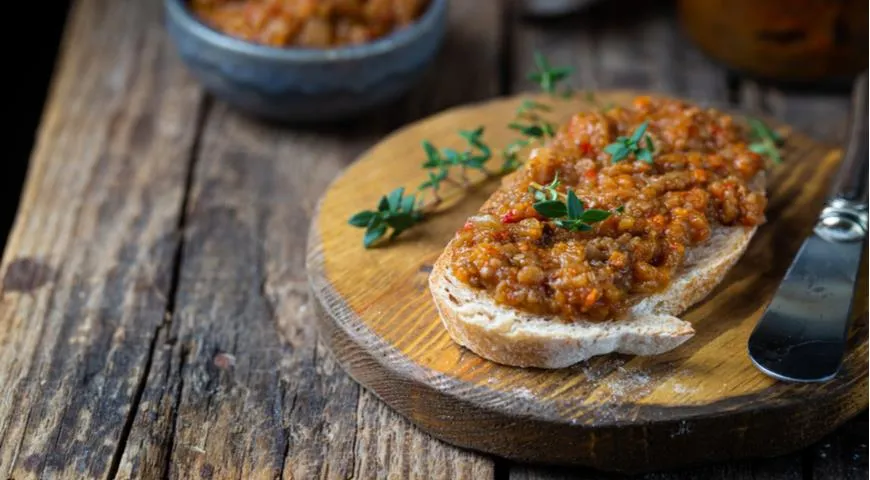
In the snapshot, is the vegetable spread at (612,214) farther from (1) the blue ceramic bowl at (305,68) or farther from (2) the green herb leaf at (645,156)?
(1) the blue ceramic bowl at (305,68)

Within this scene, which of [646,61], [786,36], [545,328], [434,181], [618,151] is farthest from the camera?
[646,61]

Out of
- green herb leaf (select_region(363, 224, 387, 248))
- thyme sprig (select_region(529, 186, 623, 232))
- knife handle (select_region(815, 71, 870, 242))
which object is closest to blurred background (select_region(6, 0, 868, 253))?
knife handle (select_region(815, 71, 870, 242))

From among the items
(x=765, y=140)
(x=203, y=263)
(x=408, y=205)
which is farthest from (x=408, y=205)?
(x=765, y=140)

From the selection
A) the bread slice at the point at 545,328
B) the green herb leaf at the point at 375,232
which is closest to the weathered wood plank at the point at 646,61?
the green herb leaf at the point at 375,232

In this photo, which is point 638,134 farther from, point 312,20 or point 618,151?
point 312,20

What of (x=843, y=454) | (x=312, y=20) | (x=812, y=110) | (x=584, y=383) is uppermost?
(x=312, y=20)

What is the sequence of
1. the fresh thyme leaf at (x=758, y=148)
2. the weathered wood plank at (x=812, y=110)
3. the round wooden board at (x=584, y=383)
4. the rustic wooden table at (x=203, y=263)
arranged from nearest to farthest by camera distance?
the round wooden board at (x=584, y=383)
the rustic wooden table at (x=203, y=263)
the fresh thyme leaf at (x=758, y=148)
the weathered wood plank at (x=812, y=110)

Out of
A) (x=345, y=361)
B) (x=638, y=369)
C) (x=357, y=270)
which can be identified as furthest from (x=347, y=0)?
(x=638, y=369)
